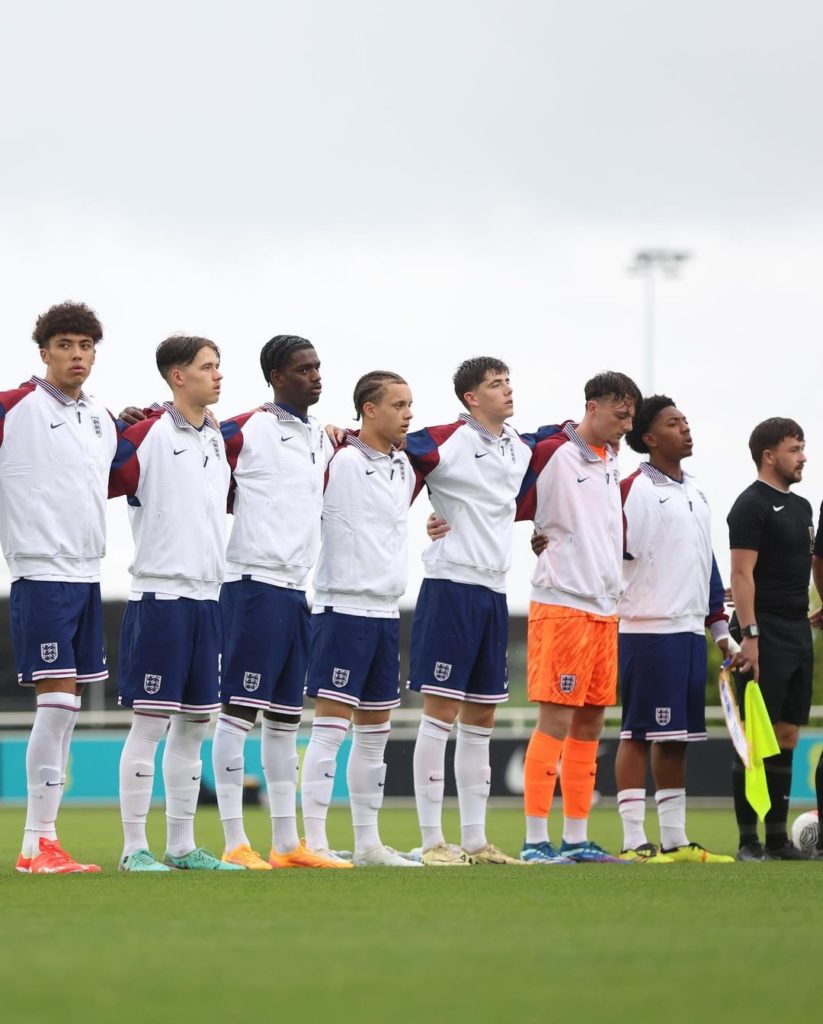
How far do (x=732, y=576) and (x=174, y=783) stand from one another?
3215 mm

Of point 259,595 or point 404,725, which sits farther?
point 404,725

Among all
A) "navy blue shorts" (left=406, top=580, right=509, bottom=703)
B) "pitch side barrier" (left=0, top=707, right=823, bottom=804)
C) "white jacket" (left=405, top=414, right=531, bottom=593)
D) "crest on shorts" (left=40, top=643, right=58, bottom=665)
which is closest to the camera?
"crest on shorts" (left=40, top=643, right=58, bottom=665)

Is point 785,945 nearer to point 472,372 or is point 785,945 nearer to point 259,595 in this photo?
point 259,595

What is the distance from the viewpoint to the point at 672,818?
876cm

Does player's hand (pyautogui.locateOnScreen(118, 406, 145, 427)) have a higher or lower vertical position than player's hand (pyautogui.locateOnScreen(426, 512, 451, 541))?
higher

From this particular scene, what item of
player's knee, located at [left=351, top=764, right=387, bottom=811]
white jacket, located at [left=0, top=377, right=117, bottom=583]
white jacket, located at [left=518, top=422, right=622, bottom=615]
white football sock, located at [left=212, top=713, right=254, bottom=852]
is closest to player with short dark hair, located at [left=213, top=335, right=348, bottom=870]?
white football sock, located at [left=212, top=713, right=254, bottom=852]

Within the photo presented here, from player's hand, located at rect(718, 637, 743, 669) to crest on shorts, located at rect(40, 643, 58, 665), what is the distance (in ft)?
12.1

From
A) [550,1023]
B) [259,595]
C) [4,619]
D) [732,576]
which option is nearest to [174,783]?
[259,595]

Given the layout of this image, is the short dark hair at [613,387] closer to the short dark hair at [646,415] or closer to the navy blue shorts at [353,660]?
the short dark hair at [646,415]

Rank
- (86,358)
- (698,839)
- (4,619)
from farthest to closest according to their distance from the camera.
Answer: (4,619) < (698,839) < (86,358)

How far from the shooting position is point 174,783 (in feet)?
24.5

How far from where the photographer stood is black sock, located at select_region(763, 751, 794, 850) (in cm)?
890

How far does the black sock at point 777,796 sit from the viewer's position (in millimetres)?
8898

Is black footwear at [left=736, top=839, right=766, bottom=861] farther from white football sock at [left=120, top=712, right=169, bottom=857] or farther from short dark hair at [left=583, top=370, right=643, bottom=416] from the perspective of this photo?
Result: white football sock at [left=120, top=712, right=169, bottom=857]
